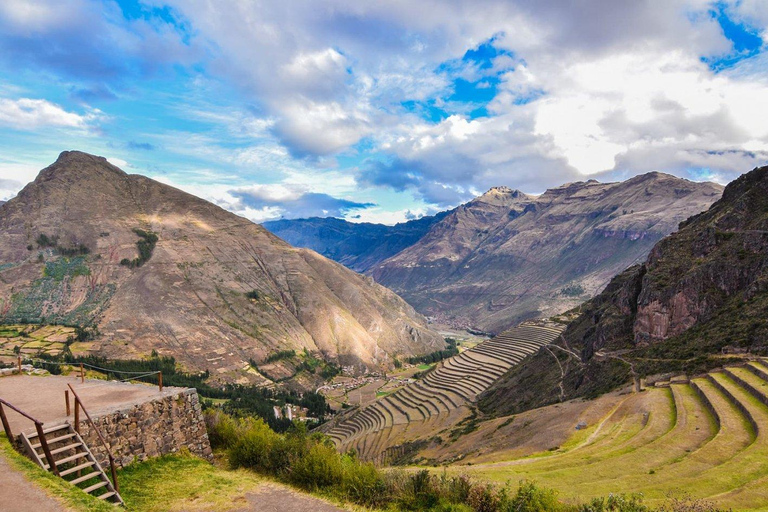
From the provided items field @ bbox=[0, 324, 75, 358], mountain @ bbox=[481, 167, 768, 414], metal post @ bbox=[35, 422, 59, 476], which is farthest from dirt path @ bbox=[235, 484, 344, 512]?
field @ bbox=[0, 324, 75, 358]

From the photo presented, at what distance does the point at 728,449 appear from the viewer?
2080cm

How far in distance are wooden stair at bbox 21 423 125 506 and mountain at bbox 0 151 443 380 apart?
116251mm

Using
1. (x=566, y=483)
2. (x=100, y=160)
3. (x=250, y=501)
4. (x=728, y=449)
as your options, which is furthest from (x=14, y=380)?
(x=100, y=160)

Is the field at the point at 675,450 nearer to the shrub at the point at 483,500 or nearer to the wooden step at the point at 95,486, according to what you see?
the shrub at the point at 483,500

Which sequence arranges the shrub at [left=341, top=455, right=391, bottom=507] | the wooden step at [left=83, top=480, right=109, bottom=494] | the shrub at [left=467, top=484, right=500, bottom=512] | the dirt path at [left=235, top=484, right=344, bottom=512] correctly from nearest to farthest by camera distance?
1. the wooden step at [left=83, top=480, right=109, bottom=494]
2. the dirt path at [left=235, top=484, right=344, bottom=512]
3. the shrub at [left=467, top=484, right=500, bottom=512]
4. the shrub at [left=341, top=455, right=391, bottom=507]

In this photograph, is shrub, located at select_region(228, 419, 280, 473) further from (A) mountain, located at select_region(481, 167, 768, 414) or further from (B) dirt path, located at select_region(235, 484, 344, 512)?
(A) mountain, located at select_region(481, 167, 768, 414)

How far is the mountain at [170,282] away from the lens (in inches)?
4938

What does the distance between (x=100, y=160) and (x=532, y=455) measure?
773ft

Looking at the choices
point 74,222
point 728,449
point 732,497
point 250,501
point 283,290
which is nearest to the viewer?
point 250,501

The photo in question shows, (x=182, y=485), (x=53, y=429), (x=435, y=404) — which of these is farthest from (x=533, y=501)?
(x=435, y=404)

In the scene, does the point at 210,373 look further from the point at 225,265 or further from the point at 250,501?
the point at 250,501

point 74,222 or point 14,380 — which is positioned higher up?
point 74,222

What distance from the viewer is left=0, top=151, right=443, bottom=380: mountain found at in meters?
125

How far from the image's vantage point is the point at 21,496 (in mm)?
10305
